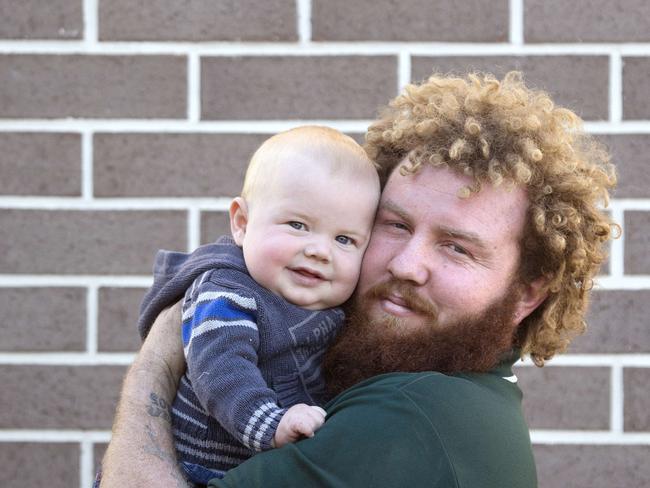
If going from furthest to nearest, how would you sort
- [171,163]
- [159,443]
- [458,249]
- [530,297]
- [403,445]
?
[171,163]
[530,297]
[458,249]
[159,443]
[403,445]

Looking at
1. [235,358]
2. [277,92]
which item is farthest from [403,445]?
[277,92]

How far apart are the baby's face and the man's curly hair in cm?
29

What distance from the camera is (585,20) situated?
3164 millimetres

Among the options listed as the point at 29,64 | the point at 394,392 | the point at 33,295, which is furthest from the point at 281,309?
the point at 29,64

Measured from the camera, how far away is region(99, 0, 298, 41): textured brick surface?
3.14 metres

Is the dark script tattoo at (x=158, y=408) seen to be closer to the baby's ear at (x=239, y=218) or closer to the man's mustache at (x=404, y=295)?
the baby's ear at (x=239, y=218)

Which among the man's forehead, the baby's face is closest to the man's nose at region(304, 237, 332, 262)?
the baby's face

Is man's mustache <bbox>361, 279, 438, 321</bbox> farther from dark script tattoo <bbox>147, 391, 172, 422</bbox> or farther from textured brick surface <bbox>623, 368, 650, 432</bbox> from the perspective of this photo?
textured brick surface <bbox>623, 368, 650, 432</bbox>

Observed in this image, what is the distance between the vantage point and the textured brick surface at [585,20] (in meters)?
3.16

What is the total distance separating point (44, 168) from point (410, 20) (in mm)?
1270

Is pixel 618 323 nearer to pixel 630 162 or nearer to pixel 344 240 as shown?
pixel 630 162

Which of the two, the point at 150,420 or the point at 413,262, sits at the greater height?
the point at 413,262

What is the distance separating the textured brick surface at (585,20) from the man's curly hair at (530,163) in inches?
25.1

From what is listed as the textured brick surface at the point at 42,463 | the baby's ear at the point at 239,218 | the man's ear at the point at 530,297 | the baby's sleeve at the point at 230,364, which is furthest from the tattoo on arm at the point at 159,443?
the textured brick surface at the point at 42,463
